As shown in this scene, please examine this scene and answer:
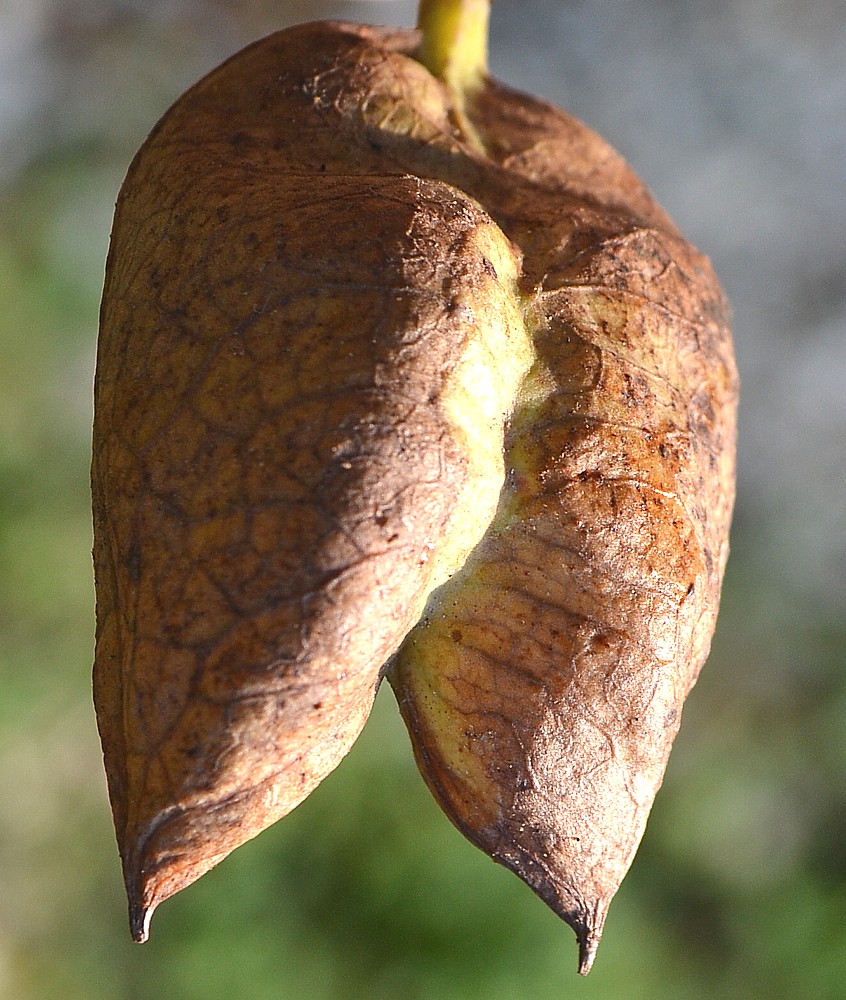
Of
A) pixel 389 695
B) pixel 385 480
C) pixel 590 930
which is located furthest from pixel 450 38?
pixel 389 695

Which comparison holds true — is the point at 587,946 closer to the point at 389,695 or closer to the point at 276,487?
the point at 276,487

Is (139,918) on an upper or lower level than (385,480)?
lower

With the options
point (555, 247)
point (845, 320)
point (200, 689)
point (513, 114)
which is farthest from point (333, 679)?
point (845, 320)

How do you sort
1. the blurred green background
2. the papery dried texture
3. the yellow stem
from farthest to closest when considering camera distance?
the blurred green background
the yellow stem
the papery dried texture

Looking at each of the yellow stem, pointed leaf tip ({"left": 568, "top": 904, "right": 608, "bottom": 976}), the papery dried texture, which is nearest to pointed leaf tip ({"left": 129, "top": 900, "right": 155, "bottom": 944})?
the papery dried texture

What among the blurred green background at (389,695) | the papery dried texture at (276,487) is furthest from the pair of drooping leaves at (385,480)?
the blurred green background at (389,695)

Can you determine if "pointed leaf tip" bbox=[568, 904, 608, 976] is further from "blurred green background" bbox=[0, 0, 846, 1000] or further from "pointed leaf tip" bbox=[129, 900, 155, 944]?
"blurred green background" bbox=[0, 0, 846, 1000]

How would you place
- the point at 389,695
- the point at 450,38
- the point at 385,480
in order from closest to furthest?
the point at 385,480 < the point at 450,38 < the point at 389,695
